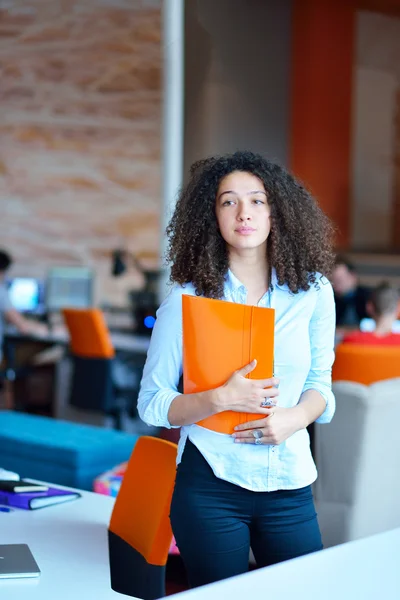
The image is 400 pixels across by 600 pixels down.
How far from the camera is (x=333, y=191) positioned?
394 inches

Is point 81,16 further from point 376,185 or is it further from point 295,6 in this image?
point 376,185

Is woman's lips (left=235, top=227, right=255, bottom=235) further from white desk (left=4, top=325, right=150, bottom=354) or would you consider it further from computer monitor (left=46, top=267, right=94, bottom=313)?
computer monitor (left=46, top=267, right=94, bottom=313)

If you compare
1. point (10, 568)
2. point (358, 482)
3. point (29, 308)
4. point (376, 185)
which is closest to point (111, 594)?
point (10, 568)

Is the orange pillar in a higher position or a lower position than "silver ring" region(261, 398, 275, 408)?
higher

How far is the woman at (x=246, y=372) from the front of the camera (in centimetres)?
176

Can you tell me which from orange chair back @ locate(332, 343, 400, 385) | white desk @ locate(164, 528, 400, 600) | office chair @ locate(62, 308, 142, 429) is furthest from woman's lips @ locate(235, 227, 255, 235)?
office chair @ locate(62, 308, 142, 429)

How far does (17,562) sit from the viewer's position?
5.89 ft

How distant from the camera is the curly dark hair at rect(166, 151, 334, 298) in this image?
1.88m

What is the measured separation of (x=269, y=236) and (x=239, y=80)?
8163 millimetres

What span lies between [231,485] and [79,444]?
1938 millimetres

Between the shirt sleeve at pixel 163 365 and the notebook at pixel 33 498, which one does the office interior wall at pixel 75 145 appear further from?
the shirt sleeve at pixel 163 365

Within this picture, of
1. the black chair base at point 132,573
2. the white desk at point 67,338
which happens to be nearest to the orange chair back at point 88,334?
the white desk at point 67,338

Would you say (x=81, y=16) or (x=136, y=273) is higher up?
(x=81, y=16)

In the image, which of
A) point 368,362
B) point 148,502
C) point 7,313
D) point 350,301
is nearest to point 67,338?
point 7,313
